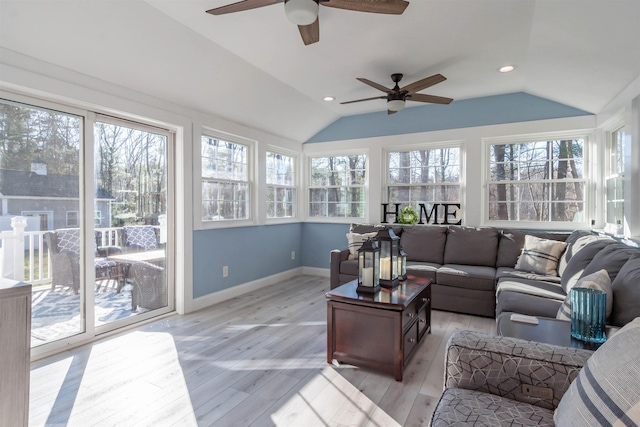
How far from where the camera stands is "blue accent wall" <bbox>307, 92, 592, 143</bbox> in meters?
4.20

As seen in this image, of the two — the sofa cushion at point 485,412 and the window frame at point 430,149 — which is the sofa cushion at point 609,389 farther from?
the window frame at point 430,149

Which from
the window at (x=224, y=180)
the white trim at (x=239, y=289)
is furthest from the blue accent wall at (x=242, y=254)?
the window at (x=224, y=180)

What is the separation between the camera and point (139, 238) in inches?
136

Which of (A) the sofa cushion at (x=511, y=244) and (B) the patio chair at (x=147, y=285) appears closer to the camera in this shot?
(B) the patio chair at (x=147, y=285)

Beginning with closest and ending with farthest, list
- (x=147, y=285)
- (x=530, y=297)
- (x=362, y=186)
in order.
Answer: (x=530, y=297) < (x=147, y=285) < (x=362, y=186)

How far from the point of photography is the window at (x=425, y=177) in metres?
4.80

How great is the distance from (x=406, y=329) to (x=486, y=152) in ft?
10.3

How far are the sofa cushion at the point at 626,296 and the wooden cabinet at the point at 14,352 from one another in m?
2.55

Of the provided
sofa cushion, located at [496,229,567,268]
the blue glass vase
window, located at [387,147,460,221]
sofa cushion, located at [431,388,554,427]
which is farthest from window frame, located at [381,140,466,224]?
sofa cushion, located at [431,388,554,427]

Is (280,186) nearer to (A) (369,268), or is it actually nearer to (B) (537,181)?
(A) (369,268)

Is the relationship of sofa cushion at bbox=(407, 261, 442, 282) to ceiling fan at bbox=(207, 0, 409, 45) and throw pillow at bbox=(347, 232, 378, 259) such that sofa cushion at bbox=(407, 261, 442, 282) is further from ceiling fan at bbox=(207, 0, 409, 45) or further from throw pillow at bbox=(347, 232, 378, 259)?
ceiling fan at bbox=(207, 0, 409, 45)

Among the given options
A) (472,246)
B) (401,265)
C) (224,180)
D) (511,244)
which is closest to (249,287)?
(224,180)

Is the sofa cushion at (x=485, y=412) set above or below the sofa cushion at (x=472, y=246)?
below

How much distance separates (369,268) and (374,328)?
0.46 meters
